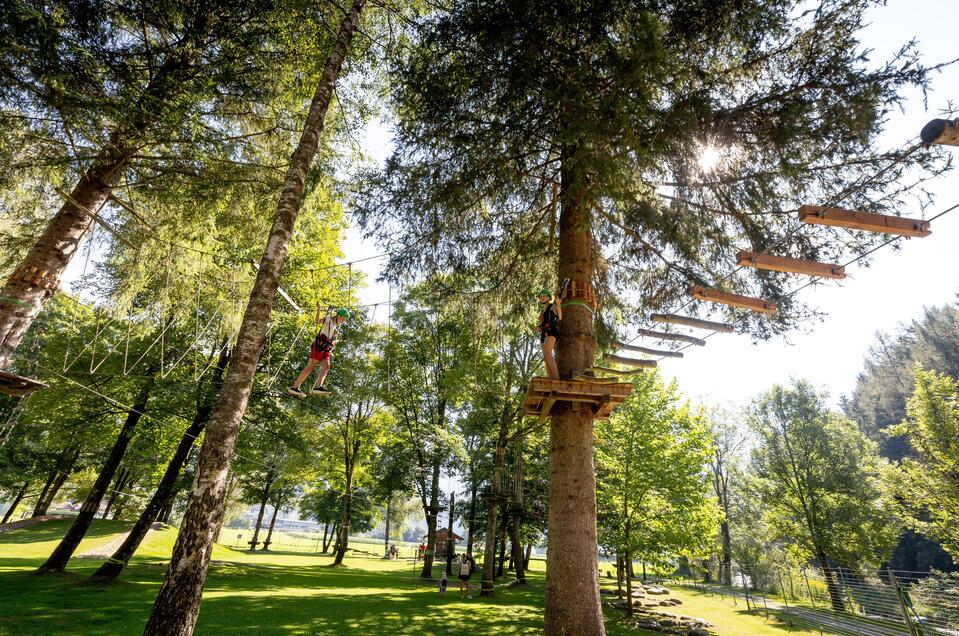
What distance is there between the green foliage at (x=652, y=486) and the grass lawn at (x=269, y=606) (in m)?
2.67

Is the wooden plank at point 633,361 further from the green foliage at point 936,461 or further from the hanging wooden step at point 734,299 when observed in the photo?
the green foliage at point 936,461

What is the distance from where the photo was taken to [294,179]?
5680 mm

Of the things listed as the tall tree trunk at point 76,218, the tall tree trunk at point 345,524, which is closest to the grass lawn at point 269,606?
the tall tree trunk at point 345,524

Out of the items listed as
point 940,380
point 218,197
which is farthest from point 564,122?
point 940,380

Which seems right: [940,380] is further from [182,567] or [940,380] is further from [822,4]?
[182,567]

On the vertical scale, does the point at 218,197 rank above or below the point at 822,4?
below

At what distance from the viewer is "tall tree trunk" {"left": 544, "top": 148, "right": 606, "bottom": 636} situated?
5.34 meters

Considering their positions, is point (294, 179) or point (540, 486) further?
point (540, 486)

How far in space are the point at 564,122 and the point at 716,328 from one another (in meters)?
5.35

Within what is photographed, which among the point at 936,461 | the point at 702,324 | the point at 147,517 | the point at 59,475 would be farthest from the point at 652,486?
the point at 59,475

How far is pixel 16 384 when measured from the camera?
19.0 feet

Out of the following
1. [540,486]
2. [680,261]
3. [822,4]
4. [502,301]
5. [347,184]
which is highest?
[822,4]

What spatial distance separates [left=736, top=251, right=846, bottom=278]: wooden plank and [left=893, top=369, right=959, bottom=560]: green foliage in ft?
53.3

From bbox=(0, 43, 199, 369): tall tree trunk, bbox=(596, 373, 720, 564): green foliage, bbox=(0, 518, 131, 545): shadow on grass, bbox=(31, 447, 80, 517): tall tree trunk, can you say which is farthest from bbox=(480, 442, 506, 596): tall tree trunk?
bbox=(31, 447, 80, 517): tall tree trunk
